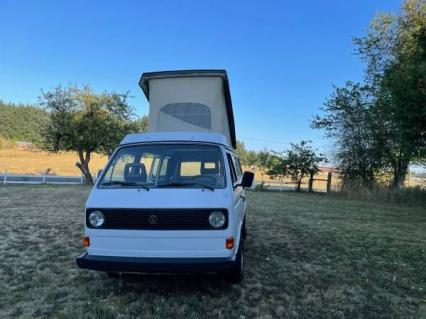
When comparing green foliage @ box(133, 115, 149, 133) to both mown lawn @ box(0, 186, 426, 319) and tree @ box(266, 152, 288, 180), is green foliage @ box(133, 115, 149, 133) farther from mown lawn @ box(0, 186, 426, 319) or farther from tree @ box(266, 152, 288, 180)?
mown lawn @ box(0, 186, 426, 319)

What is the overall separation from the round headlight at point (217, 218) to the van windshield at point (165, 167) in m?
0.51

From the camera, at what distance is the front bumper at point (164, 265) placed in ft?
13.6

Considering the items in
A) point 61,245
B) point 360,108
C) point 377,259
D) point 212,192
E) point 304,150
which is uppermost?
point 360,108

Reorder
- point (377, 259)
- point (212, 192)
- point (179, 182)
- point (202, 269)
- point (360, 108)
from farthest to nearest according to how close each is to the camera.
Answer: point (360, 108)
point (377, 259)
point (179, 182)
point (212, 192)
point (202, 269)

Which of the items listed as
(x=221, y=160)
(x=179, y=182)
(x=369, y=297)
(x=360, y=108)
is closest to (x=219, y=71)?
(x=221, y=160)

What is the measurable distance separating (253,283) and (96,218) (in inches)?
92.3

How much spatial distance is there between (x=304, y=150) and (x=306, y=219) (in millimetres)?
14027

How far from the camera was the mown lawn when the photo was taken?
4.31 meters

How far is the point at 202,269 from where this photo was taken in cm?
415

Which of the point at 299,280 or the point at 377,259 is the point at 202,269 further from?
the point at 377,259

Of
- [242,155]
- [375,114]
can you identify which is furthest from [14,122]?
[375,114]

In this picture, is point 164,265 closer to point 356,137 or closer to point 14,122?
point 356,137

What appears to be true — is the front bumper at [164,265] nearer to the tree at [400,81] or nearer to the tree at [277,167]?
the tree at [400,81]

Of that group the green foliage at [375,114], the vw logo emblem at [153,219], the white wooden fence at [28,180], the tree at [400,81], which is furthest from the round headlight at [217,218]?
the white wooden fence at [28,180]
